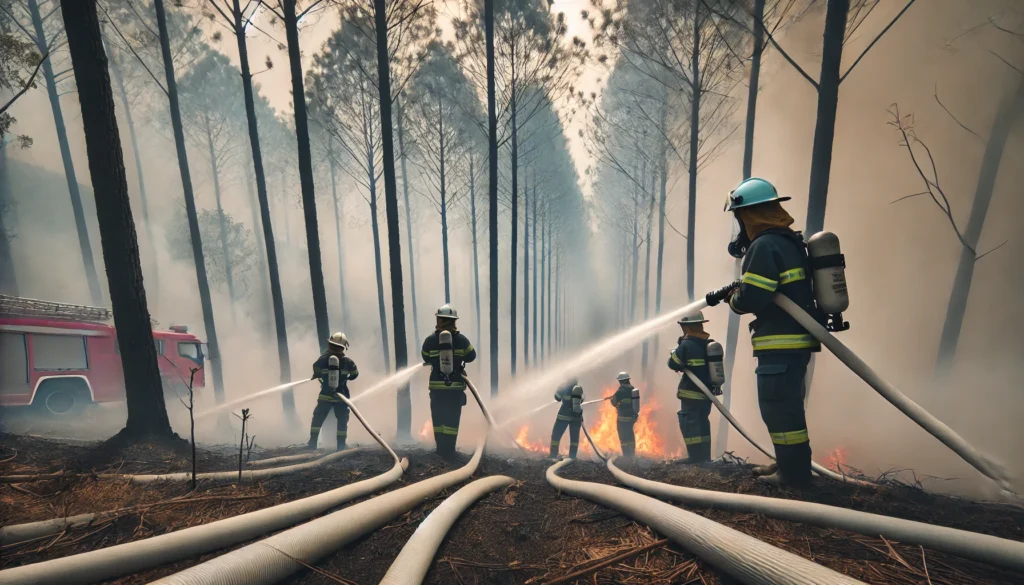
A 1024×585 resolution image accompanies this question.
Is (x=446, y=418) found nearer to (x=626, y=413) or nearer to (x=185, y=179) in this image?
(x=626, y=413)

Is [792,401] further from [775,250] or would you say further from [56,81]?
[56,81]

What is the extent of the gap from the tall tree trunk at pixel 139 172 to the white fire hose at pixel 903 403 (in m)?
26.6

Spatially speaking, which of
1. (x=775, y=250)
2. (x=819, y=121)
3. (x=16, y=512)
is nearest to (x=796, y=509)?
(x=775, y=250)

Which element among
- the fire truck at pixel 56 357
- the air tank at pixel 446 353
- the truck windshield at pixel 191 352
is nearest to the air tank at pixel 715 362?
the air tank at pixel 446 353

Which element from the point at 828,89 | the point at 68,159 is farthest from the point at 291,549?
the point at 68,159

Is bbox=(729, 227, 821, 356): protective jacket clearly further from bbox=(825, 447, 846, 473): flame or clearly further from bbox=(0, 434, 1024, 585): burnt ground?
bbox=(825, 447, 846, 473): flame

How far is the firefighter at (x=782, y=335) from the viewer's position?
9.82 ft

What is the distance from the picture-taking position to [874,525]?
198 cm

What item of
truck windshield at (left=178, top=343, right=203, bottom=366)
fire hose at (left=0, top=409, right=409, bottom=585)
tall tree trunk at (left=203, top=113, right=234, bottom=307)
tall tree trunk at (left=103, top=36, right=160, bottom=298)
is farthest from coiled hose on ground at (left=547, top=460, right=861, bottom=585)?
tall tree trunk at (left=103, top=36, right=160, bottom=298)

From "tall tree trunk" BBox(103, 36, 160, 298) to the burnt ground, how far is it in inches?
864

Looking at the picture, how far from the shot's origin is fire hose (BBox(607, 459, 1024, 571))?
166cm

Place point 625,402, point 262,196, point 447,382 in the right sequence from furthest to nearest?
point 262,196 → point 625,402 → point 447,382

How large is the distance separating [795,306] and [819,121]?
5.01 m

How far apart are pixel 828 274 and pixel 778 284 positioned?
1.10ft
